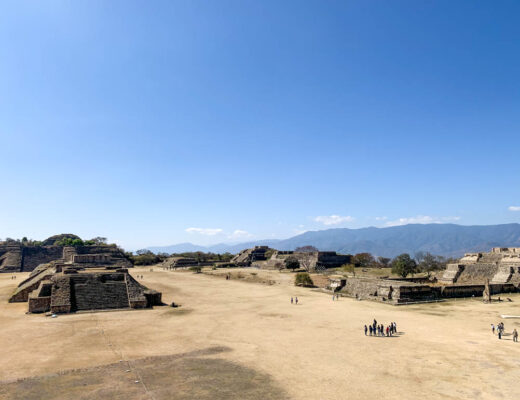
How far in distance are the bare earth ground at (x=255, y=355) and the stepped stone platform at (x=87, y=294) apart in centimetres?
204

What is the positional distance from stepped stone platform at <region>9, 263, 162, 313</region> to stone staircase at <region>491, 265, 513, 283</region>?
47.6m

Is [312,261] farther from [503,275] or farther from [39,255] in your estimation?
[39,255]

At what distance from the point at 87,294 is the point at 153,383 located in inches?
958

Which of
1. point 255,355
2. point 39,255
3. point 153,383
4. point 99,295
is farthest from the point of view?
point 39,255

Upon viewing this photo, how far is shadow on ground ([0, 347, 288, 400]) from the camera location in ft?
50.7

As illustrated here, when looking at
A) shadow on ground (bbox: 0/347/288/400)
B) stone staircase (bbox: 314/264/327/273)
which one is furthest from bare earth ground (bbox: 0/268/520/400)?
stone staircase (bbox: 314/264/327/273)

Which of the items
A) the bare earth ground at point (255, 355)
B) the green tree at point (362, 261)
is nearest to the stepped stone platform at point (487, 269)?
the bare earth ground at point (255, 355)

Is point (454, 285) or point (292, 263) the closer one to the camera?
point (454, 285)

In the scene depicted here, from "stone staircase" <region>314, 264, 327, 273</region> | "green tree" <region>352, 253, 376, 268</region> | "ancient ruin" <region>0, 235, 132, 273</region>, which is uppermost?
"ancient ruin" <region>0, 235, 132, 273</region>

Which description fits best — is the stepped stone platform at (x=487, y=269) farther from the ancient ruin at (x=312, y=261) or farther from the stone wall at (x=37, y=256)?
the stone wall at (x=37, y=256)

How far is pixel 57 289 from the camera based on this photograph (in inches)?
1414

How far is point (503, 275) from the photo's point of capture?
50188 mm

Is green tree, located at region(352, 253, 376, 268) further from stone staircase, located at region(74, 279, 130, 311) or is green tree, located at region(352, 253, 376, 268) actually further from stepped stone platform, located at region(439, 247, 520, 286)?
stone staircase, located at region(74, 279, 130, 311)

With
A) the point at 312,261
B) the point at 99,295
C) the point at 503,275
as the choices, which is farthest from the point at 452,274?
the point at 99,295
